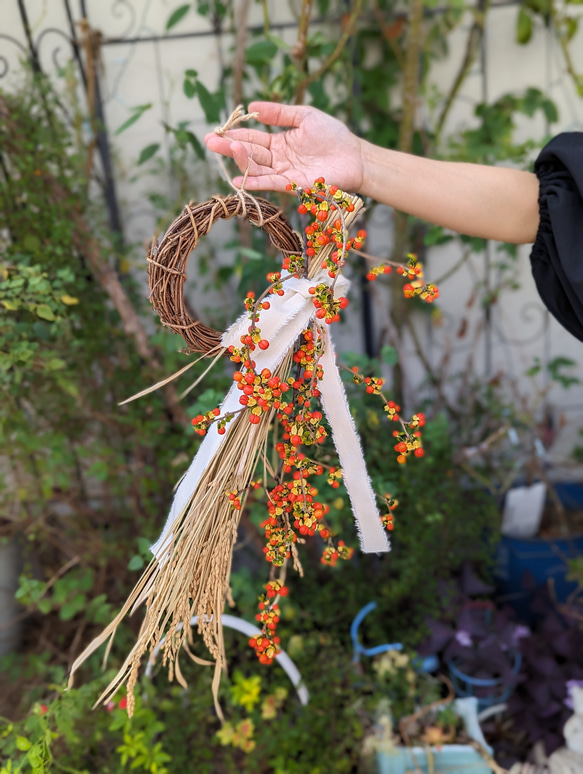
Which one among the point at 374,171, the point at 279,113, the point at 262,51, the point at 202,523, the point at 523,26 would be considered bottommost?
the point at 202,523

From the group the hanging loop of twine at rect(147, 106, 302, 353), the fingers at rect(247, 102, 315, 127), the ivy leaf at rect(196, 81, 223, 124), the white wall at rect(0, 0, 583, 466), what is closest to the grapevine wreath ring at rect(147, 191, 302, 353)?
the hanging loop of twine at rect(147, 106, 302, 353)

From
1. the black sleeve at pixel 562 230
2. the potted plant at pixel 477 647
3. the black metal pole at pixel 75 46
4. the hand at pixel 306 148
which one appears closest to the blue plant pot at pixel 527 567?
the potted plant at pixel 477 647

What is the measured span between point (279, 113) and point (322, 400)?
1.59ft

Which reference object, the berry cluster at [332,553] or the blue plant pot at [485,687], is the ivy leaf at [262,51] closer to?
the berry cluster at [332,553]

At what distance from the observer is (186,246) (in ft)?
2.29

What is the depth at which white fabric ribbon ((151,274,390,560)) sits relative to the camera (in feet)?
2.40

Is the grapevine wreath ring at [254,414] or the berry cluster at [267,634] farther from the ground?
the grapevine wreath ring at [254,414]

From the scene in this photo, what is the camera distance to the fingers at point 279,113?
36.4 inches

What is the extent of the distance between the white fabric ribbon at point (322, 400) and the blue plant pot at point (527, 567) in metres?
1.18

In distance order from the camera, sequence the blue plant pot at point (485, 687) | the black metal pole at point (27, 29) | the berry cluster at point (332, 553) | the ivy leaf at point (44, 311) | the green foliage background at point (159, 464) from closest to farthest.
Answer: the berry cluster at point (332, 553) < the ivy leaf at point (44, 311) < the green foliage background at point (159, 464) < the blue plant pot at point (485, 687) < the black metal pole at point (27, 29)

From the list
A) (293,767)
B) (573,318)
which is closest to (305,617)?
(293,767)

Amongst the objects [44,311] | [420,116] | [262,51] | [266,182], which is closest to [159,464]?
[44,311]

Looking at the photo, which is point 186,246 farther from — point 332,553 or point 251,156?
point 332,553

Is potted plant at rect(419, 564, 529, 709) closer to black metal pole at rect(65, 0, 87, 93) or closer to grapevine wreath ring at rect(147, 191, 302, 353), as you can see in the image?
grapevine wreath ring at rect(147, 191, 302, 353)
